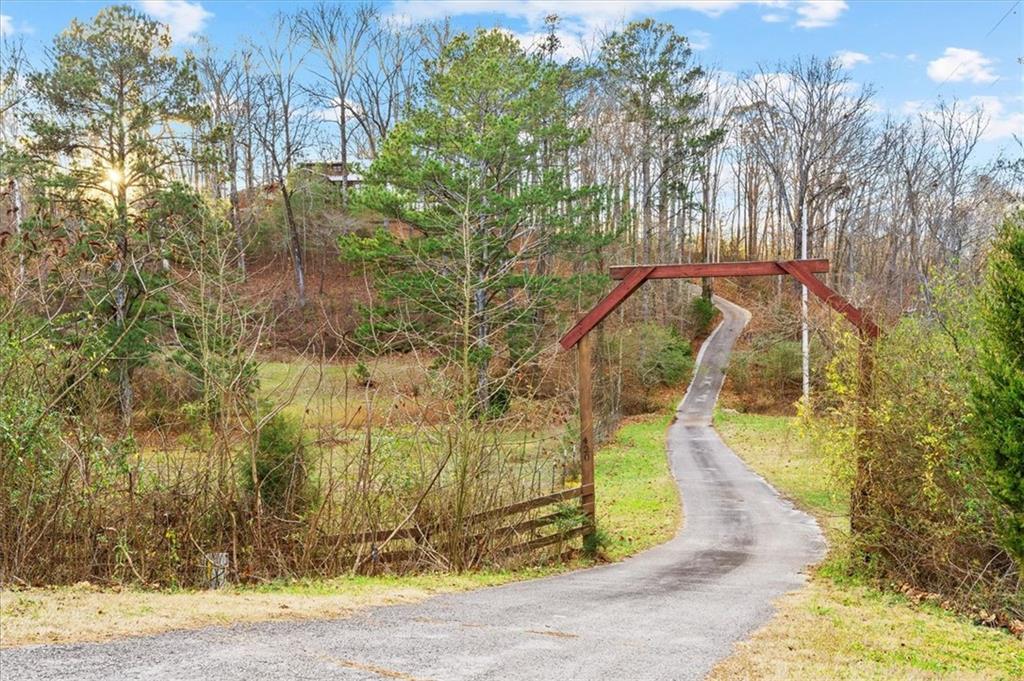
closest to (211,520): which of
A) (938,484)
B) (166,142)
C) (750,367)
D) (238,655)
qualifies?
(238,655)

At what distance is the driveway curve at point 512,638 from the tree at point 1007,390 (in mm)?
2467

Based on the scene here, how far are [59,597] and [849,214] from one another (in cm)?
4144

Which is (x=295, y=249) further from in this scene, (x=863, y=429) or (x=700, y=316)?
(x=863, y=429)

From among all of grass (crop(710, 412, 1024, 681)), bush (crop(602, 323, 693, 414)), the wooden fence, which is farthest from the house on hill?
grass (crop(710, 412, 1024, 681))

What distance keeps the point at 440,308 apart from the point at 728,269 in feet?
50.1

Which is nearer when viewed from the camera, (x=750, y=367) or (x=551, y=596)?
(x=551, y=596)

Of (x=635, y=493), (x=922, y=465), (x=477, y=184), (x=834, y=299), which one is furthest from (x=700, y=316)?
(x=922, y=465)

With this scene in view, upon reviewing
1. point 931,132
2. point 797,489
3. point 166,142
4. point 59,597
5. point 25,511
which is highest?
point 931,132

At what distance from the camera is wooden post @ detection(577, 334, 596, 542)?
11.5 meters

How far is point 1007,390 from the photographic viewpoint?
6188 millimetres

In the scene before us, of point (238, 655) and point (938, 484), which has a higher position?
point (938, 484)

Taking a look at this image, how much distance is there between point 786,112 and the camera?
35.3 m

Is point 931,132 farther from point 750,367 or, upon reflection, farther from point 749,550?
point 749,550

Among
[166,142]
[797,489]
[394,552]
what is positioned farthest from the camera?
[166,142]
